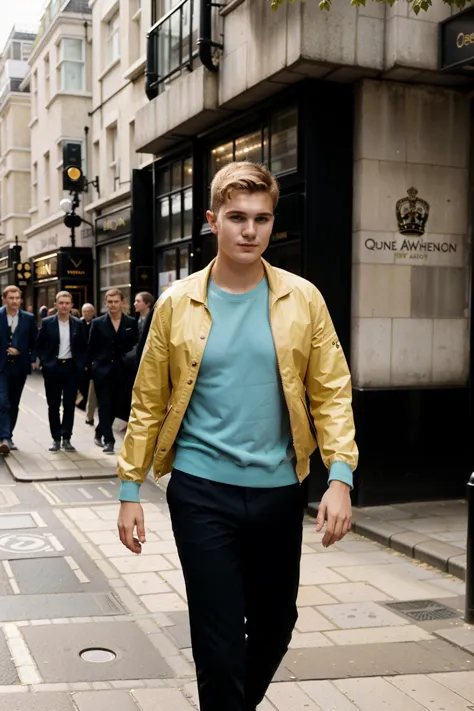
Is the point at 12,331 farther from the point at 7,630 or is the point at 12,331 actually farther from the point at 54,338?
the point at 7,630

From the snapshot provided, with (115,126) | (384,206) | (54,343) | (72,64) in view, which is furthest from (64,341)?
(72,64)

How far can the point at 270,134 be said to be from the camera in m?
8.94

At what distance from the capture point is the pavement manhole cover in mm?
4273

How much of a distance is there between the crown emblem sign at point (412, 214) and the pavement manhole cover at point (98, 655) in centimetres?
515

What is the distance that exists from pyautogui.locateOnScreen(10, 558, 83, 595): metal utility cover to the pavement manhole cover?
3.63ft

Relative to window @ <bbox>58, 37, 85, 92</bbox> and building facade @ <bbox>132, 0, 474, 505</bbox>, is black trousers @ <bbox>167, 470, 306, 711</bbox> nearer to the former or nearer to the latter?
building facade @ <bbox>132, 0, 474, 505</bbox>

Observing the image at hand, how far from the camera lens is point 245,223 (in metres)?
2.82

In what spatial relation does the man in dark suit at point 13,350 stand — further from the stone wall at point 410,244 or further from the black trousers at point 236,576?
the black trousers at point 236,576

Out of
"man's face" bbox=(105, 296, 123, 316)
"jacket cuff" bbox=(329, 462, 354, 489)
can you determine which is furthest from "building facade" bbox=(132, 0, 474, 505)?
"jacket cuff" bbox=(329, 462, 354, 489)

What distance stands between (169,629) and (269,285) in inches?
101

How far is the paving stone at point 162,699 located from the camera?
3.75 m

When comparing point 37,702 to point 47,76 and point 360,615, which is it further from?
point 47,76

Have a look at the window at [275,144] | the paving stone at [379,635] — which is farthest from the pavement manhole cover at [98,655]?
the window at [275,144]

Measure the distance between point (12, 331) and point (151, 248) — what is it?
148 inches
